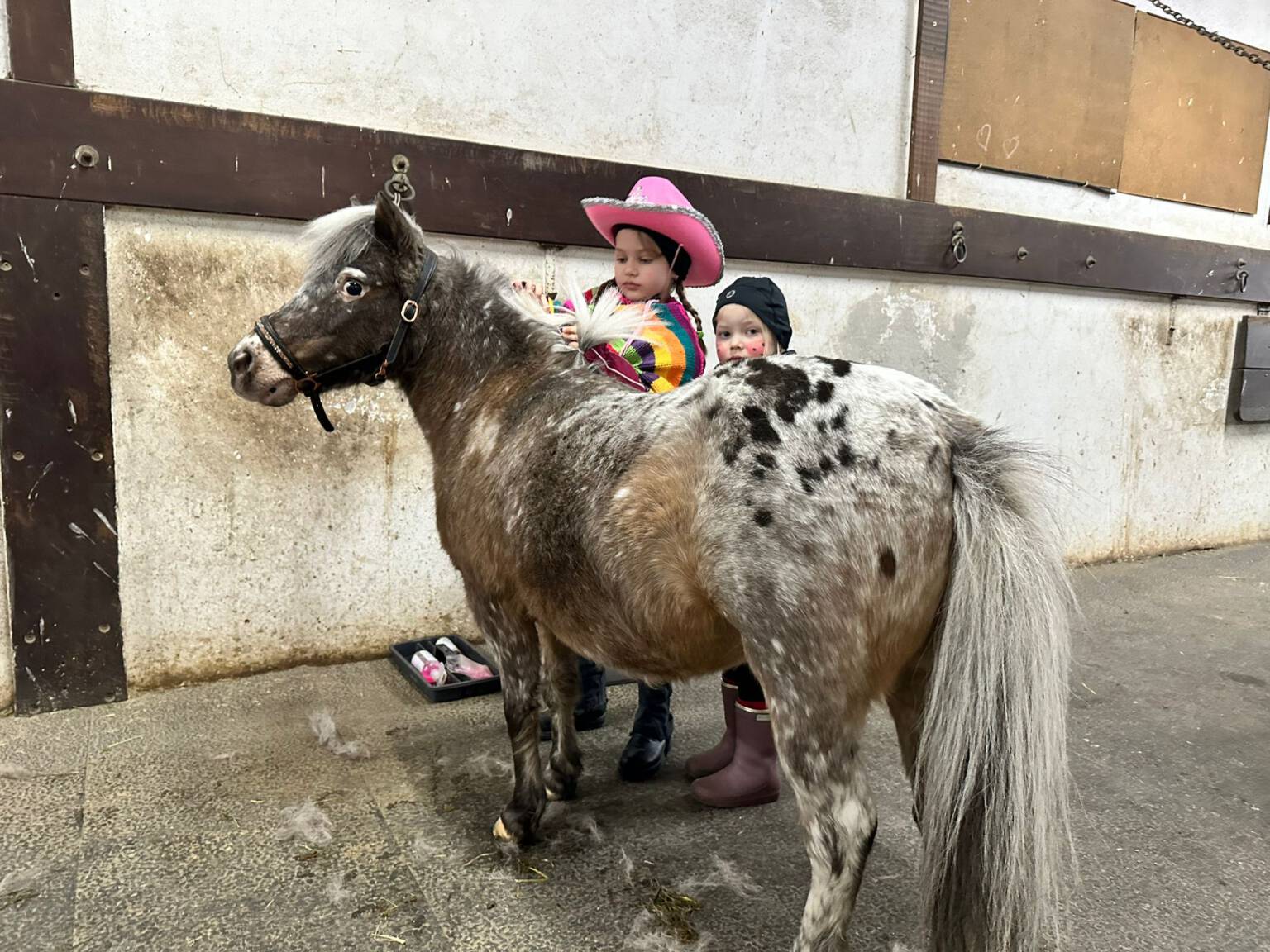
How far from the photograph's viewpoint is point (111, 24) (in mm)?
2393

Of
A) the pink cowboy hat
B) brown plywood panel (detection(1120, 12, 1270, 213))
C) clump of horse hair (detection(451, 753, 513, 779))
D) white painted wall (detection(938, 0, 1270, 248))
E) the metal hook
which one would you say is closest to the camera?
the pink cowboy hat

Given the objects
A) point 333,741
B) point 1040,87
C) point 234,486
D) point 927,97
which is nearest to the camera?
point 333,741

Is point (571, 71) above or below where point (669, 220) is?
above

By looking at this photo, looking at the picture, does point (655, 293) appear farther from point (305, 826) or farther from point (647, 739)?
point (305, 826)

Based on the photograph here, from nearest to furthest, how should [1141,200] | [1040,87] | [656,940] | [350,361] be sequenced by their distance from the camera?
[656,940] < [350,361] < [1040,87] < [1141,200]

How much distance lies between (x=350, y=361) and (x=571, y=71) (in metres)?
1.83

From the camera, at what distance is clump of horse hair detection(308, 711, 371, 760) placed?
2.31 metres

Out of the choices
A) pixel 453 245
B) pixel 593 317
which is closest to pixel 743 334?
pixel 593 317

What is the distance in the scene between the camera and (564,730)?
2.11 m

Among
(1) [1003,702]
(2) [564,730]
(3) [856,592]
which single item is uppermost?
(3) [856,592]

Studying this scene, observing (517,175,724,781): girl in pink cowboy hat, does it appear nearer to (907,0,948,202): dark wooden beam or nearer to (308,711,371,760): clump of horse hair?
(308,711,371,760): clump of horse hair

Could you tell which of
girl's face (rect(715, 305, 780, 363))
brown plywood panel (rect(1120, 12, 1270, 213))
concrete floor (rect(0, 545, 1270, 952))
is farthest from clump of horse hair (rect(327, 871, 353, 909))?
brown plywood panel (rect(1120, 12, 1270, 213))

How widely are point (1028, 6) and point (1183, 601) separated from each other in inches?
124

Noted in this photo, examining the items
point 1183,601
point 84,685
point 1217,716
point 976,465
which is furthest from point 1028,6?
point 84,685
